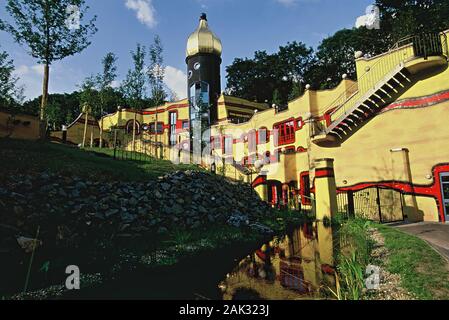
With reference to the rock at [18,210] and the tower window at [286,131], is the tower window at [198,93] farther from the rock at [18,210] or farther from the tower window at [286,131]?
the rock at [18,210]

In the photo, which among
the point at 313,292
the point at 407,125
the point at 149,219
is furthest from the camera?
the point at 407,125

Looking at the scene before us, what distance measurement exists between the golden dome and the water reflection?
29.6 m

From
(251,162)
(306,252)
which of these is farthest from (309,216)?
(251,162)

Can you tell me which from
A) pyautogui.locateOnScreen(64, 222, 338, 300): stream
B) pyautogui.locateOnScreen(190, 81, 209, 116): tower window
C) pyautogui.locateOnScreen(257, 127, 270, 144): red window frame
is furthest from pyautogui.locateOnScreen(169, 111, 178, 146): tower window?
pyautogui.locateOnScreen(64, 222, 338, 300): stream

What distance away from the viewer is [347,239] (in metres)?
9.42

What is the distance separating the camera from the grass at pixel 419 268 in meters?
4.55

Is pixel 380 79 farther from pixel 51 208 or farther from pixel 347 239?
pixel 51 208

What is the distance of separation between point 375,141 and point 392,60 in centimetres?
509

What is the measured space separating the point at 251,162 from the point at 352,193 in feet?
39.8

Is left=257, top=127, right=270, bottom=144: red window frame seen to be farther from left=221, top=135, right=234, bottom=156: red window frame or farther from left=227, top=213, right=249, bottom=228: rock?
left=227, top=213, right=249, bottom=228: rock

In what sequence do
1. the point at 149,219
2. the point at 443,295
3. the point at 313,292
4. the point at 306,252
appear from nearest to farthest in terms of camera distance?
the point at 443,295 < the point at 313,292 < the point at 306,252 < the point at 149,219

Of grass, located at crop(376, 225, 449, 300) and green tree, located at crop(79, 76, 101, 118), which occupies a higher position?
green tree, located at crop(79, 76, 101, 118)

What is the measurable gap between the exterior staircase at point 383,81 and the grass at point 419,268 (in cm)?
1080

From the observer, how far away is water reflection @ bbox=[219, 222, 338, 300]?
5.39 metres
